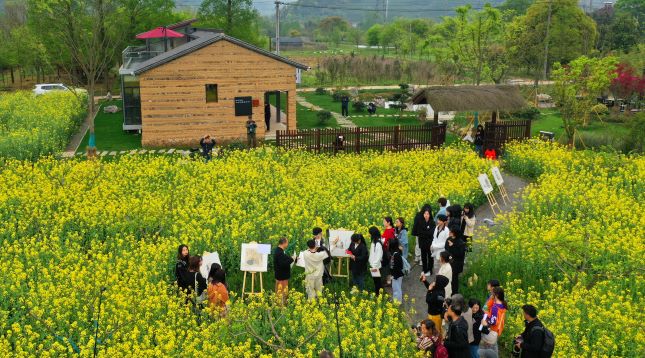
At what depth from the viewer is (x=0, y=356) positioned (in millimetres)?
10352

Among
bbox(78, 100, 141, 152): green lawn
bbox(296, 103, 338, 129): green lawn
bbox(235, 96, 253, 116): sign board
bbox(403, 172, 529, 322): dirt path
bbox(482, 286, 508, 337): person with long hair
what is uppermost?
bbox(235, 96, 253, 116): sign board

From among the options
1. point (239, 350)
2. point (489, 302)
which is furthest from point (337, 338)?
point (489, 302)

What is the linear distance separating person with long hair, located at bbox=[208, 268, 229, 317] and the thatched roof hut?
17.6 meters

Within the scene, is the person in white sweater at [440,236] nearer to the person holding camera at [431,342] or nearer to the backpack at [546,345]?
the person holding camera at [431,342]

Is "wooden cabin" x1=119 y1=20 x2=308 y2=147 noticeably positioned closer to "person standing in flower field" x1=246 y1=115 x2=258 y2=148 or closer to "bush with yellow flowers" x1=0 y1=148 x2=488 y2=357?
"person standing in flower field" x1=246 y1=115 x2=258 y2=148

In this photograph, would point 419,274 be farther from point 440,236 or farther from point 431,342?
point 431,342

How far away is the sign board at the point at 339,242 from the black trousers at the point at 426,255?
5.84ft

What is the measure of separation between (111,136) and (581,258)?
2715cm

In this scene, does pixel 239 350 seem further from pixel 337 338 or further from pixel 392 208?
pixel 392 208

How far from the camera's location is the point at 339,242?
15.0 m

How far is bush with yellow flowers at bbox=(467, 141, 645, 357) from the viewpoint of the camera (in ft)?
37.9

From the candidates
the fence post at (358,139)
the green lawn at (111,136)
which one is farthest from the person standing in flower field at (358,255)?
the green lawn at (111,136)

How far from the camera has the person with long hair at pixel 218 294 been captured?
1202 cm

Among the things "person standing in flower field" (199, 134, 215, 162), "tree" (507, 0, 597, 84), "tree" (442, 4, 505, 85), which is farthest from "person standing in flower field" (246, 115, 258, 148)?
"tree" (507, 0, 597, 84)
